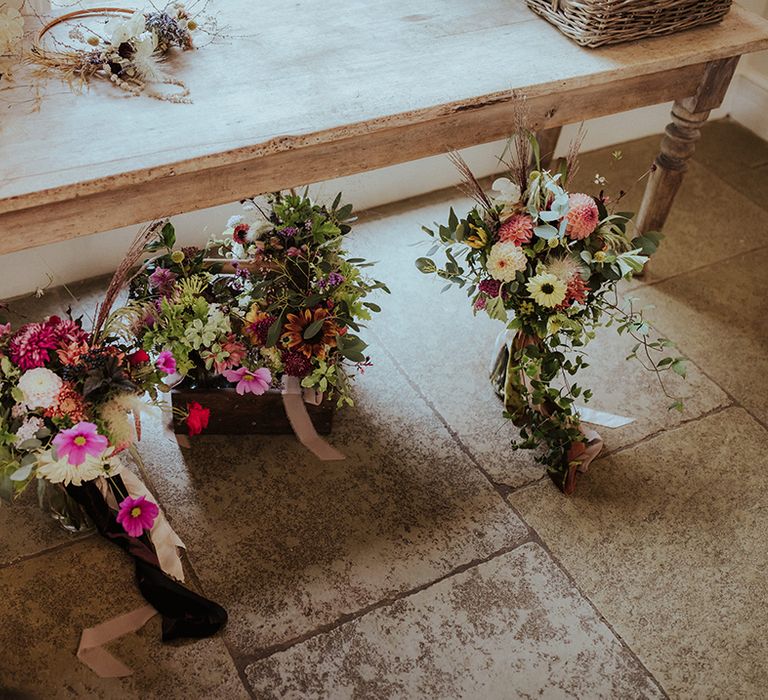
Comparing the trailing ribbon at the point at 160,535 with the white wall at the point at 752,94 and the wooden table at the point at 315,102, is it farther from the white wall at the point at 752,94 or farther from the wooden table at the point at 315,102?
the white wall at the point at 752,94

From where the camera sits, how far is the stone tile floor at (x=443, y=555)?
5.31 ft

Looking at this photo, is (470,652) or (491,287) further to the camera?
(491,287)

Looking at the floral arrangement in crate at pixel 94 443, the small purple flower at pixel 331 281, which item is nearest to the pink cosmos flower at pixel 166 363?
the floral arrangement in crate at pixel 94 443

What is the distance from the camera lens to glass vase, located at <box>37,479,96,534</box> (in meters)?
1.67

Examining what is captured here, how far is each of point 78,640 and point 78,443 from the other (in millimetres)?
461

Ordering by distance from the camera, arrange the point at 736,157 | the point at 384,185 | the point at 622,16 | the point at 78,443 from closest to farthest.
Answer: the point at 78,443, the point at 622,16, the point at 384,185, the point at 736,157

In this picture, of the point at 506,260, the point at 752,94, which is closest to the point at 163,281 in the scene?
the point at 506,260

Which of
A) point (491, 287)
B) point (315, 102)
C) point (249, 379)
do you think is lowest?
point (249, 379)

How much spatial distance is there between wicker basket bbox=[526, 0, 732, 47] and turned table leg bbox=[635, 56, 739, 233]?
13 cm

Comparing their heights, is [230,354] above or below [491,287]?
below

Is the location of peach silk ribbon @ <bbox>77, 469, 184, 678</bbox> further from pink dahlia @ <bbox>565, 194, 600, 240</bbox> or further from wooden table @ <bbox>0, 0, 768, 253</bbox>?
pink dahlia @ <bbox>565, 194, 600, 240</bbox>

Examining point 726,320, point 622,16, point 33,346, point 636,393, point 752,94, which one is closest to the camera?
point 33,346

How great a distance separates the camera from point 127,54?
168 cm

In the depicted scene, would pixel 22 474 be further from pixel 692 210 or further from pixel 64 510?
pixel 692 210
